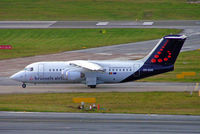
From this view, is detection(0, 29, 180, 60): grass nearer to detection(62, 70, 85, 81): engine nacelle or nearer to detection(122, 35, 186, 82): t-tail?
detection(62, 70, 85, 81): engine nacelle

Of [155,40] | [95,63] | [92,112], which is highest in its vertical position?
[155,40]

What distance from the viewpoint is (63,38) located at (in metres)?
83.9

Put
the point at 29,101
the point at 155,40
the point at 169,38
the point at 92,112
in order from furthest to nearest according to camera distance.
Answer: the point at 155,40 < the point at 169,38 < the point at 29,101 < the point at 92,112

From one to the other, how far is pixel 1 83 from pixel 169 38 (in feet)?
62.6

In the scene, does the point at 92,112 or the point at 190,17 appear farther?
the point at 190,17

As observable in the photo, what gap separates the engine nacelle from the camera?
156 ft

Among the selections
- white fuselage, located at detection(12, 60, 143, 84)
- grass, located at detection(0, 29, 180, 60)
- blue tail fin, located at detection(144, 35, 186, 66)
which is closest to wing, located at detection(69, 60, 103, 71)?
white fuselage, located at detection(12, 60, 143, 84)

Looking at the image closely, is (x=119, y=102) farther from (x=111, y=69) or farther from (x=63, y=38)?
(x=63, y=38)

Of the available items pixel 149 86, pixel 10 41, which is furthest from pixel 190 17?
pixel 149 86

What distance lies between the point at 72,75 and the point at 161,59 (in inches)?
366

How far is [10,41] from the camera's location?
3238 inches

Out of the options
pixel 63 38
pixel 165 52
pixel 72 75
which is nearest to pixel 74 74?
pixel 72 75

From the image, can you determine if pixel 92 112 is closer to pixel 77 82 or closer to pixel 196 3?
pixel 77 82

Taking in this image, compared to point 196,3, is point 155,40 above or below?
below
